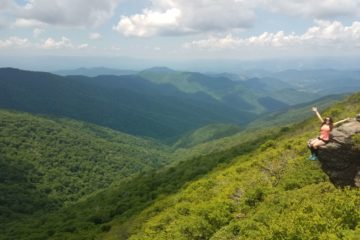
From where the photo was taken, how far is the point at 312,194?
38031mm

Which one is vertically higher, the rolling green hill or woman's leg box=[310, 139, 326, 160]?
woman's leg box=[310, 139, 326, 160]

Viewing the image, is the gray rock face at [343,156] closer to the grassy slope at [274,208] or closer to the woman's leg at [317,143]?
the woman's leg at [317,143]

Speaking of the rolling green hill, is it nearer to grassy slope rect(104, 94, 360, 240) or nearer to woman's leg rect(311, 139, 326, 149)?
grassy slope rect(104, 94, 360, 240)

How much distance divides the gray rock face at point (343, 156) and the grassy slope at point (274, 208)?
55.0 inches

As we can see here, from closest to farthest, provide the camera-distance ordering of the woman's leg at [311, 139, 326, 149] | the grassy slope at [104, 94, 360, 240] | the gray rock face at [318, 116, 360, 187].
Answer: the grassy slope at [104, 94, 360, 240]
the gray rock face at [318, 116, 360, 187]
the woman's leg at [311, 139, 326, 149]

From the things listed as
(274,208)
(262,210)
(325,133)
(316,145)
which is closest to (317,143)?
(316,145)

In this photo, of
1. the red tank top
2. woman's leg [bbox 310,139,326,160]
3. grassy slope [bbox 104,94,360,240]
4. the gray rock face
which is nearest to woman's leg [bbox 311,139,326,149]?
woman's leg [bbox 310,139,326,160]

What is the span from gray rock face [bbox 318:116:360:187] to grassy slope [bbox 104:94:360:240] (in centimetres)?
140

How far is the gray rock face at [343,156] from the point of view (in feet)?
101

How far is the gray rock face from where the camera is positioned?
3081cm

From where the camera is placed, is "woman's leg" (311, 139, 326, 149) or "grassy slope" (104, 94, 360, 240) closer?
"grassy slope" (104, 94, 360, 240)

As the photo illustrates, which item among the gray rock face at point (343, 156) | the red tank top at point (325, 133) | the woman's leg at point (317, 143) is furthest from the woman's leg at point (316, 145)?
the red tank top at point (325, 133)

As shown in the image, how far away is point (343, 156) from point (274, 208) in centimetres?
1013

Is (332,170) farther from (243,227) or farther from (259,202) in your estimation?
(259,202)
